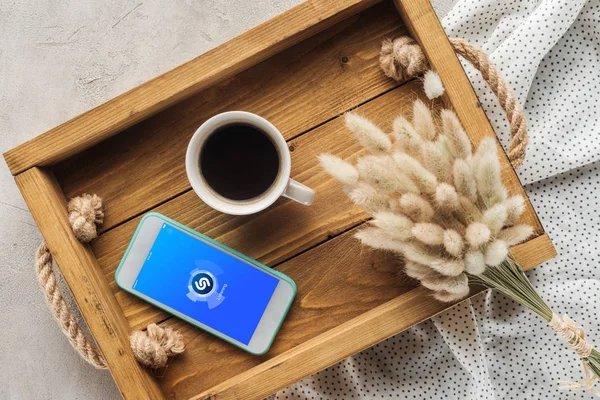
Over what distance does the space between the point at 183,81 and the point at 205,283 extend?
274 millimetres

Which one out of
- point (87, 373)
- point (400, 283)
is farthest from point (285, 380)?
point (87, 373)

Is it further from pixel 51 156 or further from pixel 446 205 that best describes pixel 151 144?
pixel 446 205

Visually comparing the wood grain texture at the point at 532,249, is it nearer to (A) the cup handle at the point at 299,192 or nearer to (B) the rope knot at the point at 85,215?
(A) the cup handle at the point at 299,192

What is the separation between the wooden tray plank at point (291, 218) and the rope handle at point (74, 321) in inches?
1.2

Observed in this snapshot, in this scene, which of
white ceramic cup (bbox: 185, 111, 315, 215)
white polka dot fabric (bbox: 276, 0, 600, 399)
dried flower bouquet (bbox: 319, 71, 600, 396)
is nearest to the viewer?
dried flower bouquet (bbox: 319, 71, 600, 396)

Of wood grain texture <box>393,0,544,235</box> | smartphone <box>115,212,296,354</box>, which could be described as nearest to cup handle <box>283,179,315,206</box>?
smartphone <box>115,212,296,354</box>

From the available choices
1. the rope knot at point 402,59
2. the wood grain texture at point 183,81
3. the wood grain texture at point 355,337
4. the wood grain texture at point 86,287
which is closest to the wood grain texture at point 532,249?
the wood grain texture at point 355,337

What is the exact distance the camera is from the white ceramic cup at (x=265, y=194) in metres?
0.72

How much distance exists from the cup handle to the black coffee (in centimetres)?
3

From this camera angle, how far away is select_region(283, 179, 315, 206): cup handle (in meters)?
0.73

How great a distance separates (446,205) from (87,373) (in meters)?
0.69

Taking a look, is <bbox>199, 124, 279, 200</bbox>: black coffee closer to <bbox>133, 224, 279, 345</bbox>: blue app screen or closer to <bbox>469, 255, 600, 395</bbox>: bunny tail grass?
<bbox>133, 224, 279, 345</bbox>: blue app screen

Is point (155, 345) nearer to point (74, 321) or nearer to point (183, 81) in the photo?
point (74, 321)

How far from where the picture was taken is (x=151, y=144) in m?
0.79
